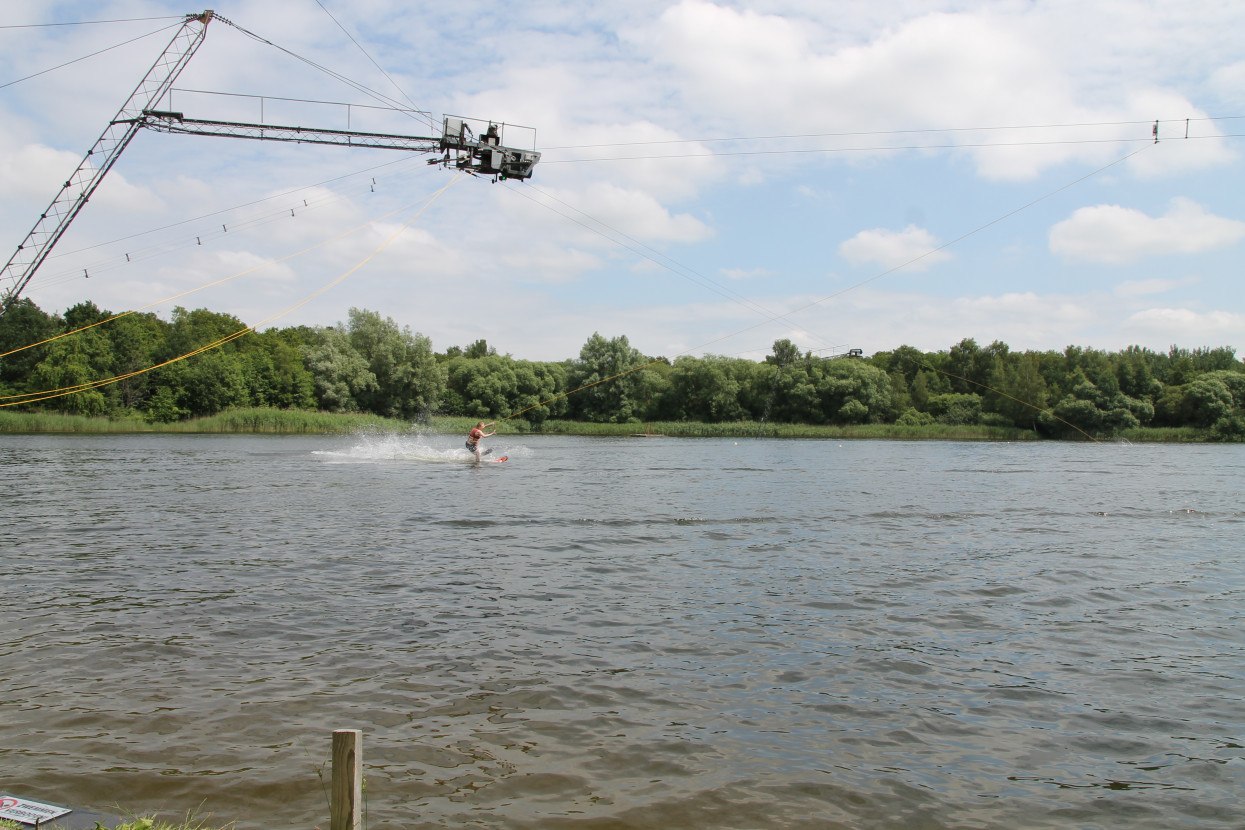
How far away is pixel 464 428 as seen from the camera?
76625 mm

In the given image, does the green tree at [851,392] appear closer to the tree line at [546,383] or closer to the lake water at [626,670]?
the tree line at [546,383]

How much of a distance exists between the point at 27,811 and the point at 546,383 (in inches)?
3706

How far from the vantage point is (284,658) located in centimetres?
849

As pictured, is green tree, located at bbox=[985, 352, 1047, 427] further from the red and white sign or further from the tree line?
the red and white sign

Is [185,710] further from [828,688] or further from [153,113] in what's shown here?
[153,113]

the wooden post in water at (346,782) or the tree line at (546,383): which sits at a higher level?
the tree line at (546,383)

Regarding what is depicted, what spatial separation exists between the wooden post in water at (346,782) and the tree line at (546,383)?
60367 mm

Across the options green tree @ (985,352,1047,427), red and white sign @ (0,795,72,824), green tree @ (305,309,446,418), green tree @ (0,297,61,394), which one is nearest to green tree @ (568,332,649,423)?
green tree @ (305,309,446,418)

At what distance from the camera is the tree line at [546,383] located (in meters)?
71.2

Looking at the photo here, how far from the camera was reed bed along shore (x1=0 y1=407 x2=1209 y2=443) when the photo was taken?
203ft

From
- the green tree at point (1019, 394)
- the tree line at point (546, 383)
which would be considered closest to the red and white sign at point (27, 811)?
the tree line at point (546, 383)

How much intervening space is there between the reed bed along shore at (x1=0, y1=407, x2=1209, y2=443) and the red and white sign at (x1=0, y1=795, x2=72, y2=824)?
51730mm

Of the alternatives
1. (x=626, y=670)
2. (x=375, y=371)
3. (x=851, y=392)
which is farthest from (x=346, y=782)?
(x=851, y=392)

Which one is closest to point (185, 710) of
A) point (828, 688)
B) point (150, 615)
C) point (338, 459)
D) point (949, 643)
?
point (150, 615)
